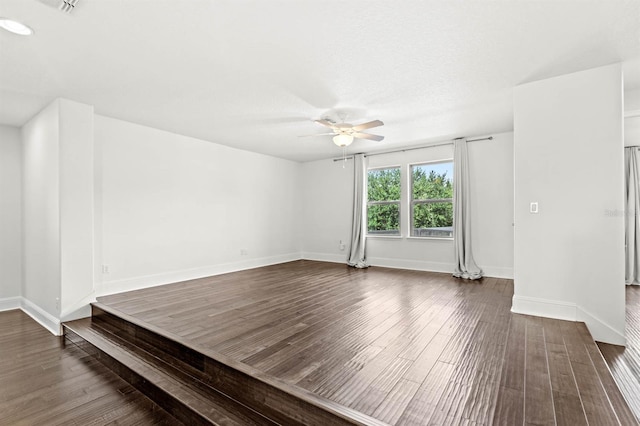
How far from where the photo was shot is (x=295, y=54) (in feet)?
8.77

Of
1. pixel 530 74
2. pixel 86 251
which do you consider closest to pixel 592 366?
pixel 530 74

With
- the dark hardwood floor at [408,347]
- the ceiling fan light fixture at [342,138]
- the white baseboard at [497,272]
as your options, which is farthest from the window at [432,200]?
the ceiling fan light fixture at [342,138]

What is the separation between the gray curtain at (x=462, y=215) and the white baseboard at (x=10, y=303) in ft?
23.3

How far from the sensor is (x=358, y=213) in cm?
685

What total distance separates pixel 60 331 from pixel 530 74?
5922mm

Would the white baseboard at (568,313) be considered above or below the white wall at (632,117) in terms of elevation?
below

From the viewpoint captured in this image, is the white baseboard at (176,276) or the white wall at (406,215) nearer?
the white baseboard at (176,276)

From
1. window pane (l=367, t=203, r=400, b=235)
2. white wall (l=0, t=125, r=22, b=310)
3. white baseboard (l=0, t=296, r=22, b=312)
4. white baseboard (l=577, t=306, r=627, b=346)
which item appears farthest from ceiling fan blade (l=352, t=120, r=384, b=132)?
white baseboard (l=0, t=296, r=22, b=312)

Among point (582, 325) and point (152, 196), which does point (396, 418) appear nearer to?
point (582, 325)

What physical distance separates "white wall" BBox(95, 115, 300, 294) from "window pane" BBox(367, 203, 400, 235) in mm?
2226

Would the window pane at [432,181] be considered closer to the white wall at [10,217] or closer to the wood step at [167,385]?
the wood step at [167,385]

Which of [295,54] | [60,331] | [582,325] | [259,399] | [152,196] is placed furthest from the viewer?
[152,196]

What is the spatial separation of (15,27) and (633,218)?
8.50 meters

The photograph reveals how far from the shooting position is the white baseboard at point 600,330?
9.11ft
